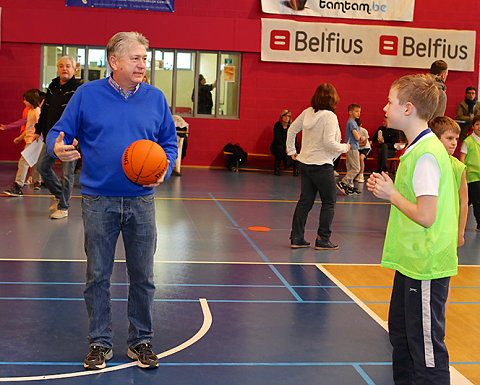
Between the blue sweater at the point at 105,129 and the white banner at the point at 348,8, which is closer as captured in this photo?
the blue sweater at the point at 105,129

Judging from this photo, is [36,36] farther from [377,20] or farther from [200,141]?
[377,20]

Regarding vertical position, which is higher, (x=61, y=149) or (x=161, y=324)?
(x=61, y=149)

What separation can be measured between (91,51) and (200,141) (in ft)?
10.8

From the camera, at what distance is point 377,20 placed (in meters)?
15.9

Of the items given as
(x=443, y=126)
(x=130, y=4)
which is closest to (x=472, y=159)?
(x=443, y=126)

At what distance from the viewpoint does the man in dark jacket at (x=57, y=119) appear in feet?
26.3

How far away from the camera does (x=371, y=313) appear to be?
5.04 metres

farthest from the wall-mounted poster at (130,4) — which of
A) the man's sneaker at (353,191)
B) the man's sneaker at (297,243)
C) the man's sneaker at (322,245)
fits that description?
the man's sneaker at (322,245)

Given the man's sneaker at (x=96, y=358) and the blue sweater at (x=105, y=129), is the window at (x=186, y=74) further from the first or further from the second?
the man's sneaker at (x=96, y=358)

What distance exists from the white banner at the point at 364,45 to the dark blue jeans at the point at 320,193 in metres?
9.14

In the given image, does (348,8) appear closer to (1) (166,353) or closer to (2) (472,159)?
(2) (472,159)

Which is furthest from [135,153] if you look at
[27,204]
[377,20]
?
[377,20]

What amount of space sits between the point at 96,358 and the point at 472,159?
18.8 feet

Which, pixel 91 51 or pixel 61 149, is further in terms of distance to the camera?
pixel 91 51
